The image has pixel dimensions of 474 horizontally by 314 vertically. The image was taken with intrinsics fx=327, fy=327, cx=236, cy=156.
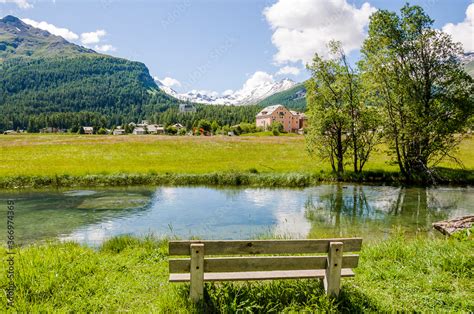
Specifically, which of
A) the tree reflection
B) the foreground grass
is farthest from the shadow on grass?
the tree reflection

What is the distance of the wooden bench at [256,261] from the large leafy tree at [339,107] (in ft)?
97.8

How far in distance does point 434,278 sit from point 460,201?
22793mm

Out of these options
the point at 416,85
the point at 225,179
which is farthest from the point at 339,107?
the point at 225,179

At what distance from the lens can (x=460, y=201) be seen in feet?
87.0

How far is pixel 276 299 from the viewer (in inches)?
274

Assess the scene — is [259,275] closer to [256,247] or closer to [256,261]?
[256,261]

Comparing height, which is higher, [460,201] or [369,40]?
[369,40]

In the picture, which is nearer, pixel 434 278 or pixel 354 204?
pixel 434 278

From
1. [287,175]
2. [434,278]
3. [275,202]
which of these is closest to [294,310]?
[434,278]

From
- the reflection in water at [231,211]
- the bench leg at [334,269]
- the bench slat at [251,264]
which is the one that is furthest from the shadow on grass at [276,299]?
the reflection in water at [231,211]

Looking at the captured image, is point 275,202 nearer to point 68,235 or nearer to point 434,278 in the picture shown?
point 68,235

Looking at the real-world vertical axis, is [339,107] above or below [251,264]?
above

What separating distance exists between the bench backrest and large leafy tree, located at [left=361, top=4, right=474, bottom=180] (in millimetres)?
31933

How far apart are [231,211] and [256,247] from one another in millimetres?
16849
